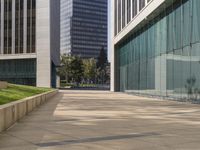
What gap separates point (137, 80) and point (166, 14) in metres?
12.9

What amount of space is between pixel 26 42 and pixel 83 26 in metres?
94.4

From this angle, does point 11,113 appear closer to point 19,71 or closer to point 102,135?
point 102,135

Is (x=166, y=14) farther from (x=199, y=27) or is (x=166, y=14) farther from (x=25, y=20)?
(x=25, y=20)

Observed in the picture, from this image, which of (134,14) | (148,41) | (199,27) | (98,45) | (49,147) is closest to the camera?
(49,147)

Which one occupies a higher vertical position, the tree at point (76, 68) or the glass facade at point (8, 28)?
the glass facade at point (8, 28)

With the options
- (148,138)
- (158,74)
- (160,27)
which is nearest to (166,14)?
(160,27)

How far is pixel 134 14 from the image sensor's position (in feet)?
149

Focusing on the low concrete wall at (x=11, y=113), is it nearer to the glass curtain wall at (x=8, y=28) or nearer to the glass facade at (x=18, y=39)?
the glass facade at (x=18, y=39)

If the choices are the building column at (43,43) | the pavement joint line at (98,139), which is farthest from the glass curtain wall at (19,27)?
the pavement joint line at (98,139)

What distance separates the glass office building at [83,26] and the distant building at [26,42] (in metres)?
85.0

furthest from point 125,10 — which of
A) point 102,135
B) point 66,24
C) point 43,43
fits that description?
point 66,24

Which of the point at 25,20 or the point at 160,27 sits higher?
the point at 25,20

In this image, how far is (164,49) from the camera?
34281mm

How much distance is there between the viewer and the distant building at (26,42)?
6988 centimetres
